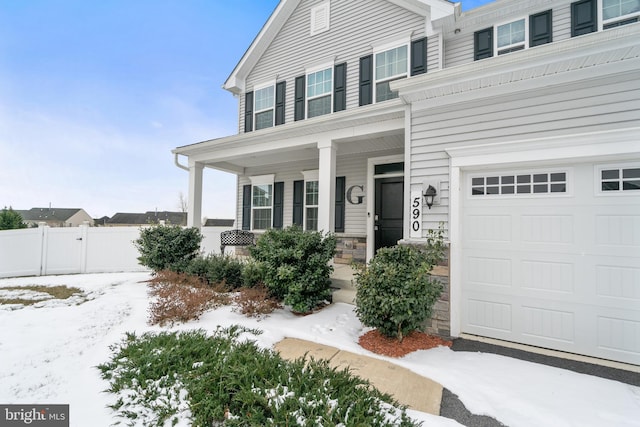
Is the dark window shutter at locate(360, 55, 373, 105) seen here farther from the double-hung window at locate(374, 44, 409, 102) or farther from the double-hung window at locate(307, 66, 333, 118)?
the double-hung window at locate(307, 66, 333, 118)

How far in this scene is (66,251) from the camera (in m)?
8.13

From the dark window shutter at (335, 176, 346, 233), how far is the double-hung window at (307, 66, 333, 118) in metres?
1.80

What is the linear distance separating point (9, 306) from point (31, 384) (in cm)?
345

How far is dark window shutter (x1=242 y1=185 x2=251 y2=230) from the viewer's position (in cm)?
896

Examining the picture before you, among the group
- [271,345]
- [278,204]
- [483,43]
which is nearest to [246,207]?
[278,204]

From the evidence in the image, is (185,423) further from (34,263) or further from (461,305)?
(34,263)

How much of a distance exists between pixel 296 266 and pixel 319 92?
495cm

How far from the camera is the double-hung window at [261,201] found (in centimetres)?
866

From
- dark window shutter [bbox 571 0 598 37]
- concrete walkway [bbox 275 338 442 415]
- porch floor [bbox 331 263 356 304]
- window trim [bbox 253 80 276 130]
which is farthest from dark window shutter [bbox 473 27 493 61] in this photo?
concrete walkway [bbox 275 338 442 415]

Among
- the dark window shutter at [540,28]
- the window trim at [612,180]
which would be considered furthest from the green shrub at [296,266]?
the dark window shutter at [540,28]

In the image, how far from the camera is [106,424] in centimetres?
201

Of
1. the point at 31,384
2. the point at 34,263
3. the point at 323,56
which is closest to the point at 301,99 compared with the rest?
the point at 323,56

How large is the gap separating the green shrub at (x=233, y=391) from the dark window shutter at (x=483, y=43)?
664 centimetres

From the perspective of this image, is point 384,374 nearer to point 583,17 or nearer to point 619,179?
point 619,179
